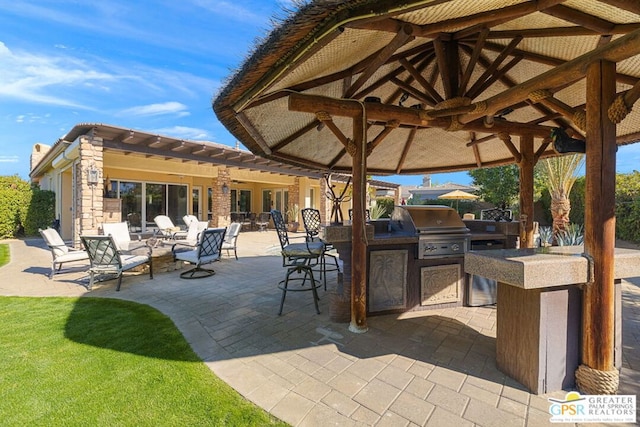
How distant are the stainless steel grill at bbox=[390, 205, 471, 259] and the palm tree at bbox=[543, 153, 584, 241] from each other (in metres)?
6.02

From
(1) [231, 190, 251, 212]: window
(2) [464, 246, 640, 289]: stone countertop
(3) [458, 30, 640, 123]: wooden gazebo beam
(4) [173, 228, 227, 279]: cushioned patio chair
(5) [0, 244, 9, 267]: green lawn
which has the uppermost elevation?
(3) [458, 30, 640, 123]: wooden gazebo beam

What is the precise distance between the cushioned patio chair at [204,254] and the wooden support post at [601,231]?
517 cm

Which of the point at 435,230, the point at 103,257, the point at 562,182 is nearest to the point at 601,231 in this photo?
the point at 435,230

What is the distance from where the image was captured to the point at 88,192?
727 centimetres

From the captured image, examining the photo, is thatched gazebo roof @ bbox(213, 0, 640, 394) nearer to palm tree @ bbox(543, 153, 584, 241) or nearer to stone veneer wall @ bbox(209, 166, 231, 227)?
palm tree @ bbox(543, 153, 584, 241)

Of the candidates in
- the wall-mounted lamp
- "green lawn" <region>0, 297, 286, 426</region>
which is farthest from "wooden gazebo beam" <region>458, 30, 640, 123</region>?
the wall-mounted lamp

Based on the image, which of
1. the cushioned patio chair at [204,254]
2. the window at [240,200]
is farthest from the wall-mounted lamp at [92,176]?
the window at [240,200]

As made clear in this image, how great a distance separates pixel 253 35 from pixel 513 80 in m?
3.28

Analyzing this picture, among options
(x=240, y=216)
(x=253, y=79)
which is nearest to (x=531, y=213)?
(x=253, y=79)

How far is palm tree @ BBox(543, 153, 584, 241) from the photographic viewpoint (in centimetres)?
755

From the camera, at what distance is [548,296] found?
1961 mm

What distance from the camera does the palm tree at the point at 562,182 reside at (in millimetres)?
7555

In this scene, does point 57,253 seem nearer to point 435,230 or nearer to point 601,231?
point 435,230

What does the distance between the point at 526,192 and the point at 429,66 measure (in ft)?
7.56
